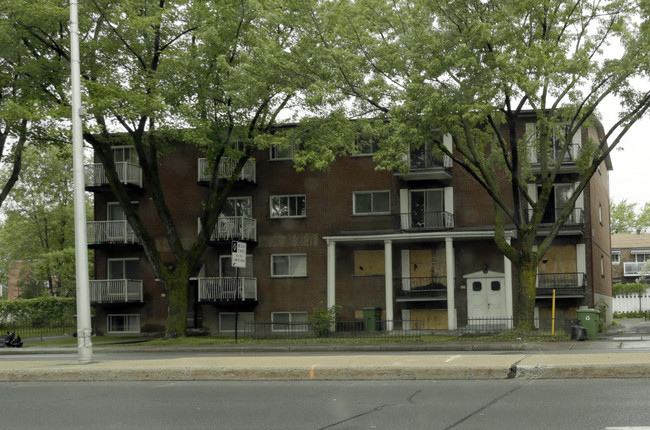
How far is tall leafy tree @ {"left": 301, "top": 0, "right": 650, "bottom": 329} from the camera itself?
2297 cm

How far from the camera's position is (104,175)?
39562mm

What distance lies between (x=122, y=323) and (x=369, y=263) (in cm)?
1343

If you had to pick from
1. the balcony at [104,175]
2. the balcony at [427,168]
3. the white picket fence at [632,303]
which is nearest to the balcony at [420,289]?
the balcony at [427,168]

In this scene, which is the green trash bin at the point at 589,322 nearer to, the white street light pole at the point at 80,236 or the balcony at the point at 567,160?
the balcony at the point at 567,160

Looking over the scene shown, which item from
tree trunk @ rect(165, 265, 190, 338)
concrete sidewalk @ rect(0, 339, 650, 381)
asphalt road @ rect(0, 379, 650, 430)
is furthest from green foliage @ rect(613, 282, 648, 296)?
asphalt road @ rect(0, 379, 650, 430)

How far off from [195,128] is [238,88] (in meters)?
2.65

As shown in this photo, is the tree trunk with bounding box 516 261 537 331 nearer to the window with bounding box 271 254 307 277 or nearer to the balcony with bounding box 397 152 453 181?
the balcony with bounding box 397 152 453 181

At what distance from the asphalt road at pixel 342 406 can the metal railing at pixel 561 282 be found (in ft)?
85.9

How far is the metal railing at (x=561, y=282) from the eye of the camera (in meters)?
34.9

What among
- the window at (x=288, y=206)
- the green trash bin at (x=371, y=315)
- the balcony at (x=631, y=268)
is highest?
the window at (x=288, y=206)

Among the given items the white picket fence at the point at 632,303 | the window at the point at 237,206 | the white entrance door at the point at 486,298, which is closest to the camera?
the white entrance door at the point at 486,298

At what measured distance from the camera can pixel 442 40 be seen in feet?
78.0

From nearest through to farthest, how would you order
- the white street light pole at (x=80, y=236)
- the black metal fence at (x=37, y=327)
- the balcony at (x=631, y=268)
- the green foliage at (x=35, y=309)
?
1. the white street light pole at (x=80, y=236)
2. the black metal fence at (x=37, y=327)
3. the green foliage at (x=35, y=309)
4. the balcony at (x=631, y=268)

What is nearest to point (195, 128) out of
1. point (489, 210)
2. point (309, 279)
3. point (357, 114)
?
point (357, 114)
